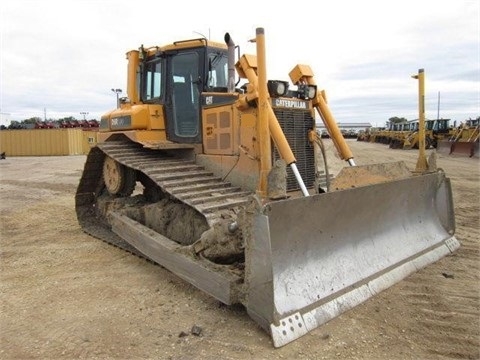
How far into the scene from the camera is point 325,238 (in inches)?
148

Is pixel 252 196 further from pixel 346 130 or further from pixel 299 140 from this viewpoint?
pixel 346 130

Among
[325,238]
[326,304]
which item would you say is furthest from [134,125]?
[326,304]

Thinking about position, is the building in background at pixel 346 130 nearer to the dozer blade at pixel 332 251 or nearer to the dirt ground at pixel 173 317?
the dozer blade at pixel 332 251

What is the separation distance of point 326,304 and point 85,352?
182 centimetres

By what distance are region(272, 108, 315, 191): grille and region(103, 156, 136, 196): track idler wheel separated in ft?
7.56

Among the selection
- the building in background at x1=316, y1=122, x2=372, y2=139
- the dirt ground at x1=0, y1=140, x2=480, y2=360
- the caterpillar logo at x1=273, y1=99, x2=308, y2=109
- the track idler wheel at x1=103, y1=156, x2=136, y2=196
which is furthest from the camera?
the track idler wheel at x1=103, y1=156, x2=136, y2=196

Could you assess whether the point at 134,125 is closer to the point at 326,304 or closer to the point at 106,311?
the point at 106,311

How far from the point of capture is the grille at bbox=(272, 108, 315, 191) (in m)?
4.96

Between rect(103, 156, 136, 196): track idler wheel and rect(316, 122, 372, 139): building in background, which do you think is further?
rect(103, 156, 136, 196): track idler wheel

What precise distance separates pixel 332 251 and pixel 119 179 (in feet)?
11.1

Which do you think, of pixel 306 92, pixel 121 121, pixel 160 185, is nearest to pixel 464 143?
pixel 306 92

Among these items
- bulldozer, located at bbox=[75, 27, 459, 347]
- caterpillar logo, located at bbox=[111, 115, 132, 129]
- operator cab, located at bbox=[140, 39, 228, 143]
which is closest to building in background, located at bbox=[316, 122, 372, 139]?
bulldozer, located at bbox=[75, 27, 459, 347]

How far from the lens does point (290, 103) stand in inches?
196

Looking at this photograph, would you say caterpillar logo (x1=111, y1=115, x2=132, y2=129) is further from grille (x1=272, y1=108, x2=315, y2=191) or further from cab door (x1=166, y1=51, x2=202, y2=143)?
grille (x1=272, y1=108, x2=315, y2=191)
